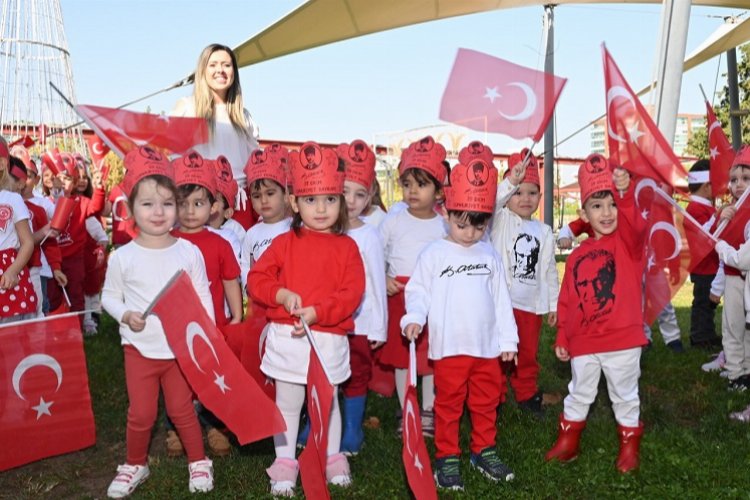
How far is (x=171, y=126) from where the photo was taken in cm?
530

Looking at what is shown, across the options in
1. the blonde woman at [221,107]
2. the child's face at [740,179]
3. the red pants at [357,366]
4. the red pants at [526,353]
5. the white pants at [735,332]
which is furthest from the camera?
the white pants at [735,332]

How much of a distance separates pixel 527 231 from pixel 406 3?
6447 mm

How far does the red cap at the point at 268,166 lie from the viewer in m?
4.63

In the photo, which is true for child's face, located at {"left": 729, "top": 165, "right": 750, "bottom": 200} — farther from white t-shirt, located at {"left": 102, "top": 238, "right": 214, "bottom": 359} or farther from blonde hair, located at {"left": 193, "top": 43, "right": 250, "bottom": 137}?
white t-shirt, located at {"left": 102, "top": 238, "right": 214, "bottom": 359}

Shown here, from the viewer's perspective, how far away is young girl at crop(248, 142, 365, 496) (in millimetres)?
3688

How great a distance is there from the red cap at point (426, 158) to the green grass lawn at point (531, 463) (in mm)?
1807

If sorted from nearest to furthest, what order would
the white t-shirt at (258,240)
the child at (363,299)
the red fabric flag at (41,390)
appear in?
the red fabric flag at (41,390), the child at (363,299), the white t-shirt at (258,240)

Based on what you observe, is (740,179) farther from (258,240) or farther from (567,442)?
(258,240)

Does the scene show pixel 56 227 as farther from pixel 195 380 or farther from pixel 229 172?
pixel 195 380

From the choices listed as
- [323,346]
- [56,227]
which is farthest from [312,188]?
[56,227]

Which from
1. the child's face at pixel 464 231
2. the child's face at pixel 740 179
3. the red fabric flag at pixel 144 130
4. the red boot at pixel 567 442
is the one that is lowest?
the red boot at pixel 567 442

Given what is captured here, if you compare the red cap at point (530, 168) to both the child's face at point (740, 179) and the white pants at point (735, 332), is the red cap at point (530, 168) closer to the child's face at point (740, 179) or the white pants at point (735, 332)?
the child's face at point (740, 179)

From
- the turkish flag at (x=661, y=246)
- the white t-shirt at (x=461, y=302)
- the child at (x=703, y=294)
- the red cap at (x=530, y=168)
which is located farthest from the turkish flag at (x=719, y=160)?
the white t-shirt at (x=461, y=302)

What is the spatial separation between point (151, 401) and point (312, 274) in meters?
1.15
